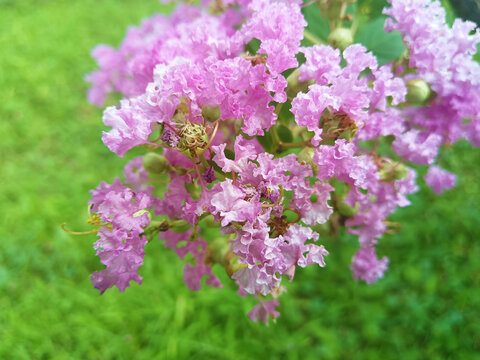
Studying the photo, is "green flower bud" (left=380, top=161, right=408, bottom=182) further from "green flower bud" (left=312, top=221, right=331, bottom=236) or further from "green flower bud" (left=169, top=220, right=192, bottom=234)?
"green flower bud" (left=169, top=220, right=192, bottom=234)

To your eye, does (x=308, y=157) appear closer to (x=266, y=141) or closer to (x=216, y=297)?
(x=266, y=141)

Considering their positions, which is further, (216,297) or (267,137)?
(216,297)

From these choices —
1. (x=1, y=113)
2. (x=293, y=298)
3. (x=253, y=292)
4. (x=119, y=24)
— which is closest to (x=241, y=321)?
(x=293, y=298)

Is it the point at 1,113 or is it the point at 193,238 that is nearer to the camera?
the point at 193,238

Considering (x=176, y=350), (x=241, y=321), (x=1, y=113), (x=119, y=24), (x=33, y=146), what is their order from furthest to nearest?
(x=119, y=24) → (x=1, y=113) → (x=33, y=146) → (x=241, y=321) → (x=176, y=350)

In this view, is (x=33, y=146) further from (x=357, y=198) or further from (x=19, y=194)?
(x=357, y=198)

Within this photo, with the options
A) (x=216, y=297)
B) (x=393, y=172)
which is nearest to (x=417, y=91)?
(x=393, y=172)
